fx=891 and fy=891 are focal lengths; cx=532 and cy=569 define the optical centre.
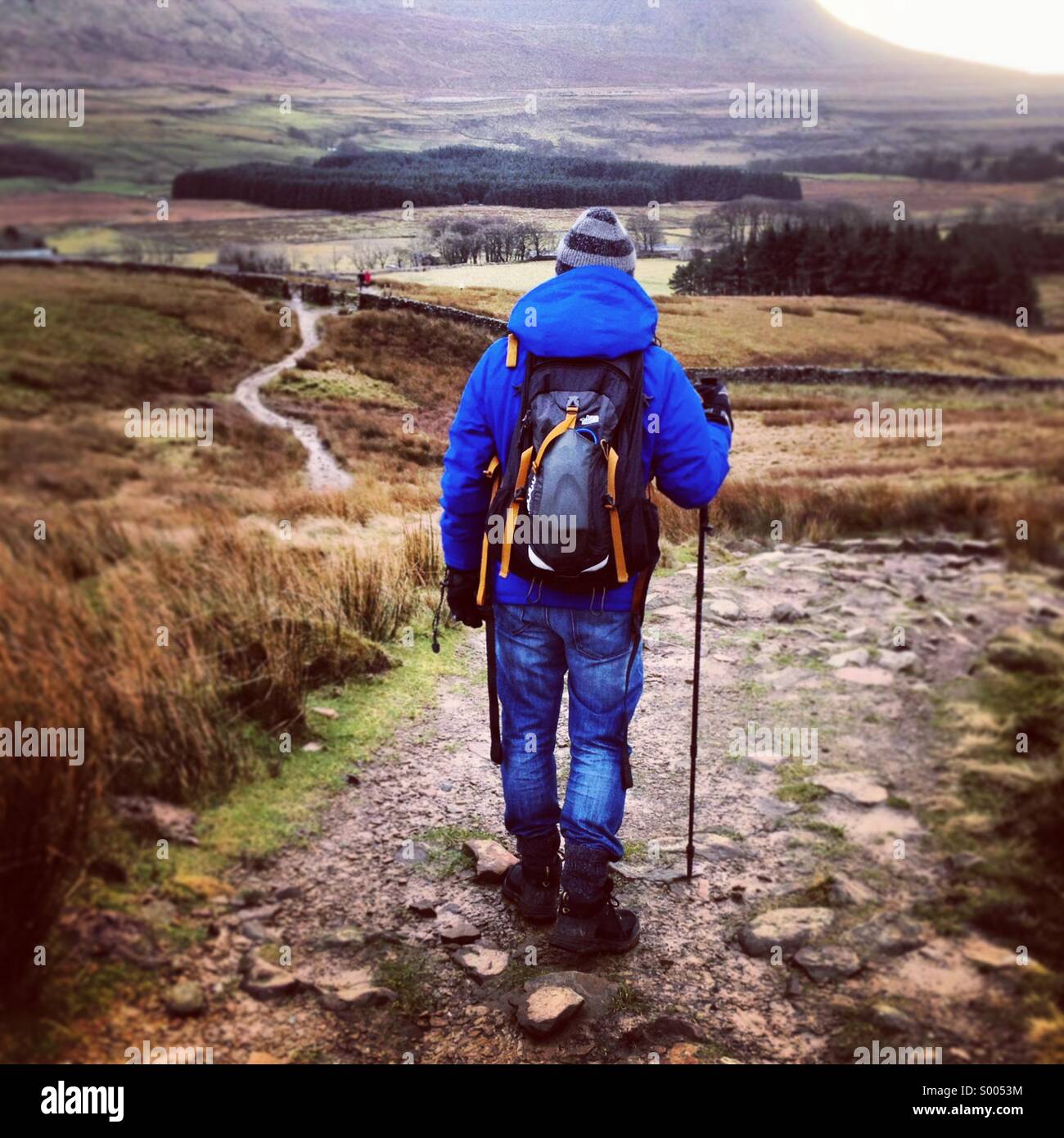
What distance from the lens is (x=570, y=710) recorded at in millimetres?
3193

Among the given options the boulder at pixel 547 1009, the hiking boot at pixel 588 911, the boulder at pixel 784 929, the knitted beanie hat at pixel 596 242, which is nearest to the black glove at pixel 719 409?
the knitted beanie hat at pixel 596 242

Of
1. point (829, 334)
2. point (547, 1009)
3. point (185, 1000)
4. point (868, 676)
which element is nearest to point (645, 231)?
point (829, 334)

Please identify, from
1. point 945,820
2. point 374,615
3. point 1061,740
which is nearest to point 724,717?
point 945,820

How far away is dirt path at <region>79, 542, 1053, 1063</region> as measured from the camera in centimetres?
295

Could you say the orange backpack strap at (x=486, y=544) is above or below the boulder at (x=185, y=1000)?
above

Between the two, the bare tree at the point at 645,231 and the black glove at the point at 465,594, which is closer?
the black glove at the point at 465,594

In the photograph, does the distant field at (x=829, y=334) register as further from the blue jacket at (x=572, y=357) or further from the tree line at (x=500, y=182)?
the blue jacket at (x=572, y=357)

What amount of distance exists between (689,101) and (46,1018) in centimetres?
550

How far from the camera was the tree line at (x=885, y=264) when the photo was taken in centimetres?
449

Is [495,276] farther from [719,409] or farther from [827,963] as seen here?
[827,963]

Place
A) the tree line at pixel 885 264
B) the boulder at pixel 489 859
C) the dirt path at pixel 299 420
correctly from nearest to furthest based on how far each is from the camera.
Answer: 1. the boulder at pixel 489 859
2. the tree line at pixel 885 264
3. the dirt path at pixel 299 420

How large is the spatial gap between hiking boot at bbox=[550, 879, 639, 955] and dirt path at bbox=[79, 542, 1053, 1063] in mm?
64

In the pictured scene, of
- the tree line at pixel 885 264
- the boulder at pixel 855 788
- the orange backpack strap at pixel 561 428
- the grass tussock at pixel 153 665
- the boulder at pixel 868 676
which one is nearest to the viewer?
the orange backpack strap at pixel 561 428

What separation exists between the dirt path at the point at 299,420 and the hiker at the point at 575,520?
81.8 inches
